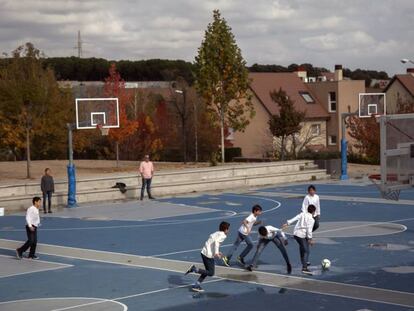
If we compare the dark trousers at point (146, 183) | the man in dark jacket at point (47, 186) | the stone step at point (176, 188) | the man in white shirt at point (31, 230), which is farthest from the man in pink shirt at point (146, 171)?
the man in white shirt at point (31, 230)

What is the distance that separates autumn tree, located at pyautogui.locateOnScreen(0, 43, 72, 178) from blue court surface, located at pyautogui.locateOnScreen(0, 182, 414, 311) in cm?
767

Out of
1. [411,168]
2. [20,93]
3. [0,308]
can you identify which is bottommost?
[0,308]

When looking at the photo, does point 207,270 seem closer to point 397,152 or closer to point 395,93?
point 397,152

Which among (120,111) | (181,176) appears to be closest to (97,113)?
(181,176)

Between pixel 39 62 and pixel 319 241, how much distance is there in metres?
23.9

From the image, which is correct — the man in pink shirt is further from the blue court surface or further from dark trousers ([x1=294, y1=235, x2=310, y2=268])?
dark trousers ([x1=294, y1=235, x2=310, y2=268])

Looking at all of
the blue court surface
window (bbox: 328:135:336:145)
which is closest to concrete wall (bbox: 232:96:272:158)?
window (bbox: 328:135:336:145)

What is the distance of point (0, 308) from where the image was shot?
15867mm

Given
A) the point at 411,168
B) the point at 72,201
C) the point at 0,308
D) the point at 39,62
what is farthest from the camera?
the point at 39,62

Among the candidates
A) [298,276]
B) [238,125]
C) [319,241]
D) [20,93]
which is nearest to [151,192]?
[20,93]

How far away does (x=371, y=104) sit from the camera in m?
46.7

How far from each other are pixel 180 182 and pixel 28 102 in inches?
338

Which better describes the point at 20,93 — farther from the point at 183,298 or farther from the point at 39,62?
the point at 183,298

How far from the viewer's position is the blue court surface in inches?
629
